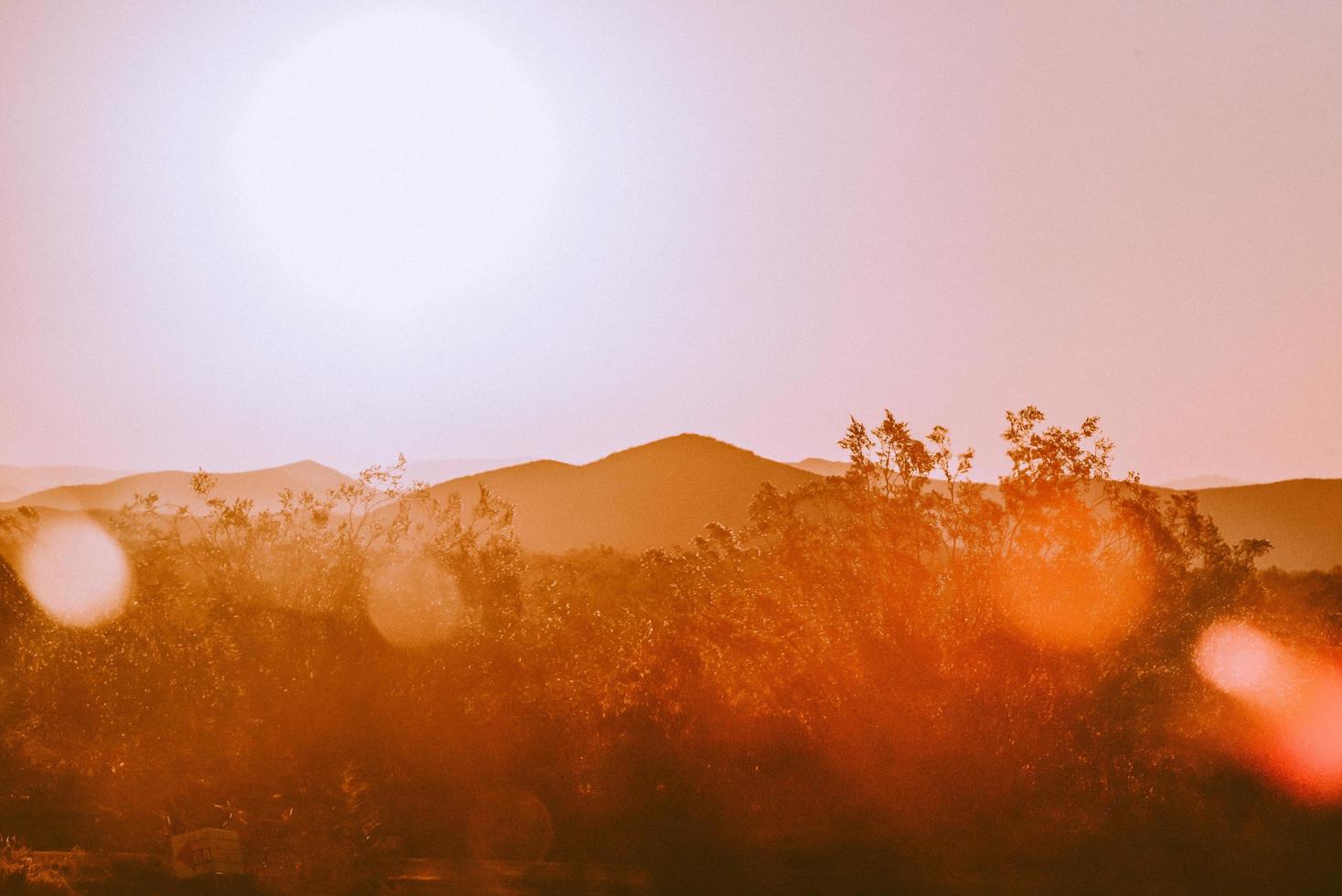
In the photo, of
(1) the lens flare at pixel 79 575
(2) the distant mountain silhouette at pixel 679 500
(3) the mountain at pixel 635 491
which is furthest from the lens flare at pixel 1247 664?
(3) the mountain at pixel 635 491

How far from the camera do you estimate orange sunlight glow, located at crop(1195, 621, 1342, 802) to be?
25.3 meters

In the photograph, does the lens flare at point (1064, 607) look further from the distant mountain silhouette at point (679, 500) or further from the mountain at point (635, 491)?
the mountain at point (635, 491)

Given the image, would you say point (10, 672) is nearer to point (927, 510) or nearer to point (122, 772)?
point (122, 772)

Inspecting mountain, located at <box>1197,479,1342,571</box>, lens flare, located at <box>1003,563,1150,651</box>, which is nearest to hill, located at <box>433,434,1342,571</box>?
mountain, located at <box>1197,479,1342,571</box>

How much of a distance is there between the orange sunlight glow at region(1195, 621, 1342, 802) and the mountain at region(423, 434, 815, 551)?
401ft

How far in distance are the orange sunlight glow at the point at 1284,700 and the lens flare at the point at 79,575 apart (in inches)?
1014

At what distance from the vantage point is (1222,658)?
25.5 metres

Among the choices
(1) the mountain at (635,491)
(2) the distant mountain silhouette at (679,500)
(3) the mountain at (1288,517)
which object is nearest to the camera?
(3) the mountain at (1288,517)

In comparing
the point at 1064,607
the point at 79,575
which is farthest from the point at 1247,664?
the point at 79,575

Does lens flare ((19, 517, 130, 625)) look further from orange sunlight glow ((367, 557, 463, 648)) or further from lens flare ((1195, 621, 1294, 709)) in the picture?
lens flare ((1195, 621, 1294, 709))

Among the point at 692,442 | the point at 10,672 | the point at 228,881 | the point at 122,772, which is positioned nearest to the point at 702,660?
the point at 228,881

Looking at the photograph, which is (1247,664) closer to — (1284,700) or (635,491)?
(1284,700)

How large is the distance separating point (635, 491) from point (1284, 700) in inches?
5999

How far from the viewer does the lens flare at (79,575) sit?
27719 mm
